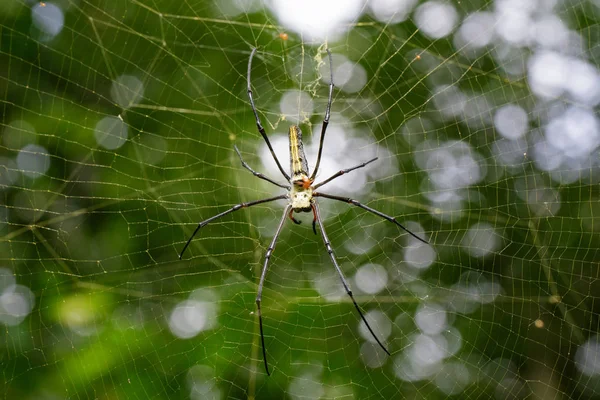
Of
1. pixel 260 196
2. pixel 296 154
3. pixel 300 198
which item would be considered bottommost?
pixel 300 198

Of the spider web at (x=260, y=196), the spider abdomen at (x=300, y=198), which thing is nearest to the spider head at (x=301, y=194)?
the spider abdomen at (x=300, y=198)

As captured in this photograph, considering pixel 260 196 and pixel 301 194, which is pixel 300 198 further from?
pixel 260 196

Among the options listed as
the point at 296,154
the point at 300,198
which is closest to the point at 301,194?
the point at 300,198

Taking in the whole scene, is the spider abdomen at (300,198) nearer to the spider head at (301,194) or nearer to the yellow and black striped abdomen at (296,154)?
the spider head at (301,194)

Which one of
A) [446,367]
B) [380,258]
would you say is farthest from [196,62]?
[446,367]

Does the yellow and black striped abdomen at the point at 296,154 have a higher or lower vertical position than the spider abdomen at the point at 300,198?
higher

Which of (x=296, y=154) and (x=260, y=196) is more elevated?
(x=260, y=196)

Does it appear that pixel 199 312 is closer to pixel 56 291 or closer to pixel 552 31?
pixel 56 291
